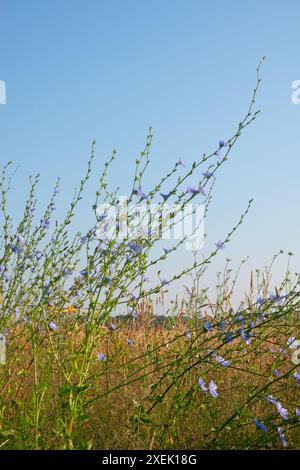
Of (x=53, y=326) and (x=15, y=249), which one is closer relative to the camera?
(x=53, y=326)

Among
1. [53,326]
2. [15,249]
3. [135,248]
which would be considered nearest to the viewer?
[135,248]

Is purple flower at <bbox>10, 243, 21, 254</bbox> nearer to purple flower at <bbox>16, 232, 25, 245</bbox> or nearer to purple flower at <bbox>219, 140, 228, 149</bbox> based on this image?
purple flower at <bbox>16, 232, 25, 245</bbox>

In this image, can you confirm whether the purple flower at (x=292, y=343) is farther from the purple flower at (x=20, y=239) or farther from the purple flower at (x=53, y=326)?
the purple flower at (x=20, y=239)

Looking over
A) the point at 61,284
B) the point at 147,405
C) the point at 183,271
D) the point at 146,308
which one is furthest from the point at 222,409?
the point at 146,308

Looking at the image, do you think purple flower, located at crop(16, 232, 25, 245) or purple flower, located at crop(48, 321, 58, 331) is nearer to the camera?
purple flower, located at crop(48, 321, 58, 331)

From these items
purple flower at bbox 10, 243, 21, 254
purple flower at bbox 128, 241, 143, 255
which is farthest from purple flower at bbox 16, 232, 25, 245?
purple flower at bbox 128, 241, 143, 255

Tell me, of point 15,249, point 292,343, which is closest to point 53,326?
point 15,249

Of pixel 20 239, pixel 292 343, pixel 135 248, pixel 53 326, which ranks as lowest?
pixel 292 343

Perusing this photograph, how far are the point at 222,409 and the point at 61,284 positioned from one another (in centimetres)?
124

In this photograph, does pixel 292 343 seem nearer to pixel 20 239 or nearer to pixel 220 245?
pixel 220 245

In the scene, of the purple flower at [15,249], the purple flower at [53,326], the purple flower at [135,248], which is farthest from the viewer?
the purple flower at [15,249]

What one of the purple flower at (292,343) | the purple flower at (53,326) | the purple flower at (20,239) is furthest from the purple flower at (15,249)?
the purple flower at (292,343)

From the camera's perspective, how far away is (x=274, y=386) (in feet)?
13.3

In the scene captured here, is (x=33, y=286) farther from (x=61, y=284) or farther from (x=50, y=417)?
(x=50, y=417)
